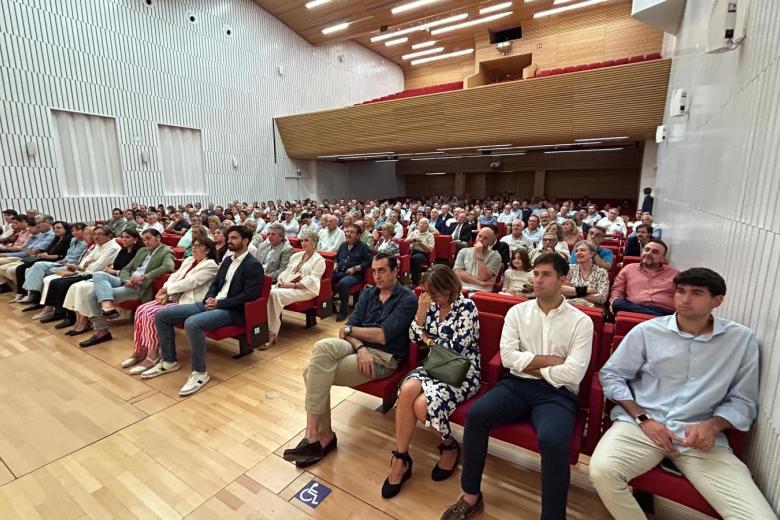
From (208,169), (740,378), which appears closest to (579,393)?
(740,378)

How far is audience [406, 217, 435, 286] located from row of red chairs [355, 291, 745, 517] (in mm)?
3380

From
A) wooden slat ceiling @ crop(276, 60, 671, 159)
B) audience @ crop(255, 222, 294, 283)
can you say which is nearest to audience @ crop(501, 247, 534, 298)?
audience @ crop(255, 222, 294, 283)

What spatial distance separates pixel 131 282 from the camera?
12.8 ft

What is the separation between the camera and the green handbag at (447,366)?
194cm

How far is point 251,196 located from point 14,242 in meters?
6.61

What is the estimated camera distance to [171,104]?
9.87m

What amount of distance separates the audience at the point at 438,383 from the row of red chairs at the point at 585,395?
0.29 feet

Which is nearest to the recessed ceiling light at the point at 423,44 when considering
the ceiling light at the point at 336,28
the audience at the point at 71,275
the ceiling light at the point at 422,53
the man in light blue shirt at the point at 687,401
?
the ceiling light at the point at 422,53

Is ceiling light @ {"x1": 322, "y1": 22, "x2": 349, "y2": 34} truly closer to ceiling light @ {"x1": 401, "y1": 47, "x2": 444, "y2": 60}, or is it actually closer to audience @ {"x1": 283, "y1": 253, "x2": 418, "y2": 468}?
ceiling light @ {"x1": 401, "y1": 47, "x2": 444, "y2": 60}

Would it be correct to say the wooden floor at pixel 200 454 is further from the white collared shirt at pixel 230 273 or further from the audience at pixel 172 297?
the white collared shirt at pixel 230 273

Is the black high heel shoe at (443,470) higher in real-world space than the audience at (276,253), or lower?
lower

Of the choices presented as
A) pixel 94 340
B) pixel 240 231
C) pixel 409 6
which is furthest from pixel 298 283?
pixel 409 6

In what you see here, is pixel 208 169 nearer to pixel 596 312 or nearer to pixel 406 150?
pixel 406 150

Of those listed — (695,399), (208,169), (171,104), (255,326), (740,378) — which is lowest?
(255,326)
